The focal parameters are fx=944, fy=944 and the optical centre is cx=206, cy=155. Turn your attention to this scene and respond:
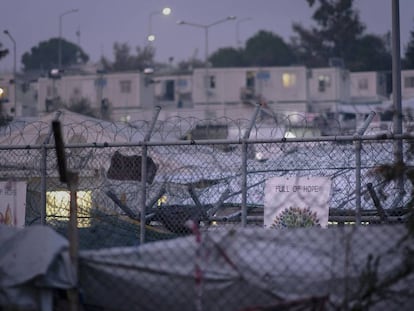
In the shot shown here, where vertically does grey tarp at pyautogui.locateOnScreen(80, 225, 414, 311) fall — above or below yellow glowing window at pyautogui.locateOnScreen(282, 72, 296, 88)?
below

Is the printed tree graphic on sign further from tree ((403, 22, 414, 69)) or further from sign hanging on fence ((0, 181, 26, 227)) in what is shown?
tree ((403, 22, 414, 69))

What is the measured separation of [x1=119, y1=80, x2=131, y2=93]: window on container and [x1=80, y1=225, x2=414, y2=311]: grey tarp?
59.8m

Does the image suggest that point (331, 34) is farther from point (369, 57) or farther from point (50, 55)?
point (50, 55)

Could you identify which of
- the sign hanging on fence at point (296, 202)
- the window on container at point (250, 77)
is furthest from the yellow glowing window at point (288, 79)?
the sign hanging on fence at point (296, 202)

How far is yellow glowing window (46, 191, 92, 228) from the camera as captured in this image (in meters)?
10.7

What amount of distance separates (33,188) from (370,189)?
4.67m

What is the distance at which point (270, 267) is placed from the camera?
210 inches

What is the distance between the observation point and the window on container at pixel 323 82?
66.2m

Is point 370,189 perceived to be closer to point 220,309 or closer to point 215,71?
point 220,309

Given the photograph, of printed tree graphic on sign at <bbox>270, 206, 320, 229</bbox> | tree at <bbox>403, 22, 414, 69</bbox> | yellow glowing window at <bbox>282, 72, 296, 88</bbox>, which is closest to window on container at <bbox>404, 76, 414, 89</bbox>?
yellow glowing window at <bbox>282, 72, 296, 88</bbox>

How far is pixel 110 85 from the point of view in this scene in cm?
6550

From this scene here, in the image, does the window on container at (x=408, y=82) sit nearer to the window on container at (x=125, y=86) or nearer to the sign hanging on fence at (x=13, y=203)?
the window on container at (x=125, y=86)

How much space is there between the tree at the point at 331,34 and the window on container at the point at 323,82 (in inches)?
739

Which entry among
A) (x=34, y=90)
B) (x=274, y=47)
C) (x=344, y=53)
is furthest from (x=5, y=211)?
(x=274, y=47)
